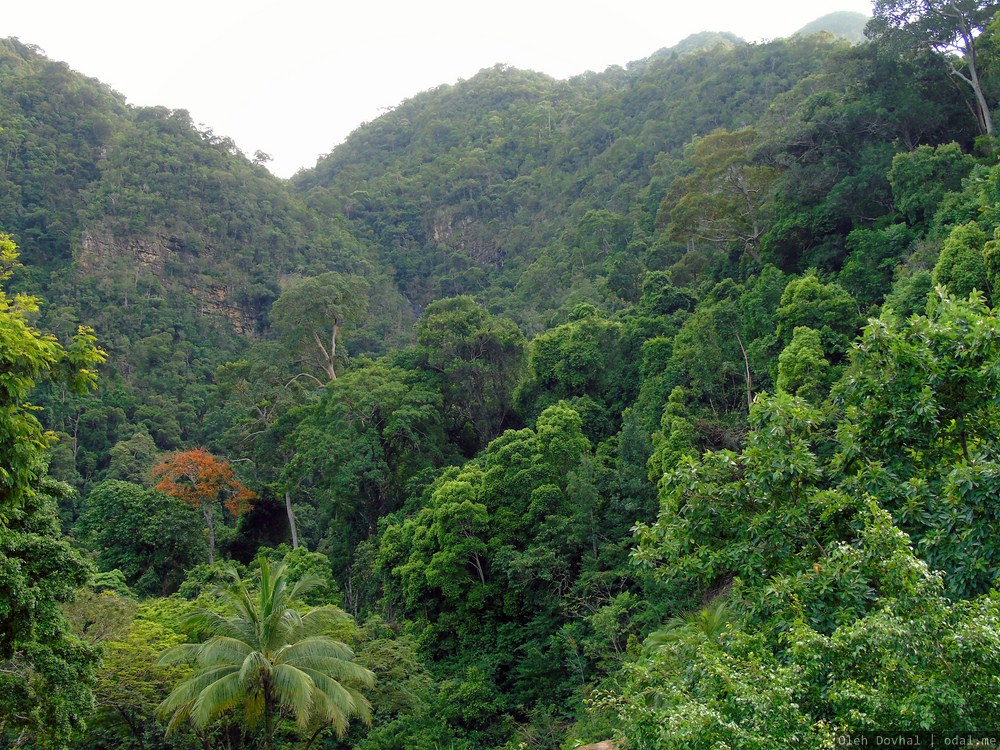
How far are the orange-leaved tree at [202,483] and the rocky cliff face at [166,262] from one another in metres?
23.1

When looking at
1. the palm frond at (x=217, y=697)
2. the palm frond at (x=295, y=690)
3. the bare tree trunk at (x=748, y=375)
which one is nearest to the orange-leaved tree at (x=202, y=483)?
the palm frond at (x=295, y=690)

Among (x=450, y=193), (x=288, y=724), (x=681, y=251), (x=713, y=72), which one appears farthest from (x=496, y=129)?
(x=288, y=724)

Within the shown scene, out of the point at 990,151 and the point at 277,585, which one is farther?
the point at 990,151

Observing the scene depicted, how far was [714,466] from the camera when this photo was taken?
767 centimetres

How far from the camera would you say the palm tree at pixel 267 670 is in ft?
38.3

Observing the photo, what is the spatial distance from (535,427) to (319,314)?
1327cm

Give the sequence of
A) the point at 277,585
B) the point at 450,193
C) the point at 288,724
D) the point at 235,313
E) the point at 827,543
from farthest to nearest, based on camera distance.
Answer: the point at 450,193
the point at 235,313
the point at 288,724
the point at 277,585
the point at 827,543

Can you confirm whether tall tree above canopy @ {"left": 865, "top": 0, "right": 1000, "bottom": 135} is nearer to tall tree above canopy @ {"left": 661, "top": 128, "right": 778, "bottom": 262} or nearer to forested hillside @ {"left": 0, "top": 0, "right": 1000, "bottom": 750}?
forested hillside @ {"left": 0, "top": 0, "right": 1000, "bottom": 750}

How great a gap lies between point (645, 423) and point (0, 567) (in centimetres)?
1558

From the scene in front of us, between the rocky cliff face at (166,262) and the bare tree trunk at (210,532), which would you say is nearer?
the bare tree trunk at (210,532)

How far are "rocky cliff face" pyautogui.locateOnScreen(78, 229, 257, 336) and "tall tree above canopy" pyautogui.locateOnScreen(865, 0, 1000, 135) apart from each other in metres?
38.9

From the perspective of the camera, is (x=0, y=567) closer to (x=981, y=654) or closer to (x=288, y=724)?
(x=981, y=654)

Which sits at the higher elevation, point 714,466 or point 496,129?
point 496,129

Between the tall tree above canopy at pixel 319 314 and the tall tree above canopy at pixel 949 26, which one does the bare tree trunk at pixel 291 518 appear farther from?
the tall tree above canopy at pixel 949 26
